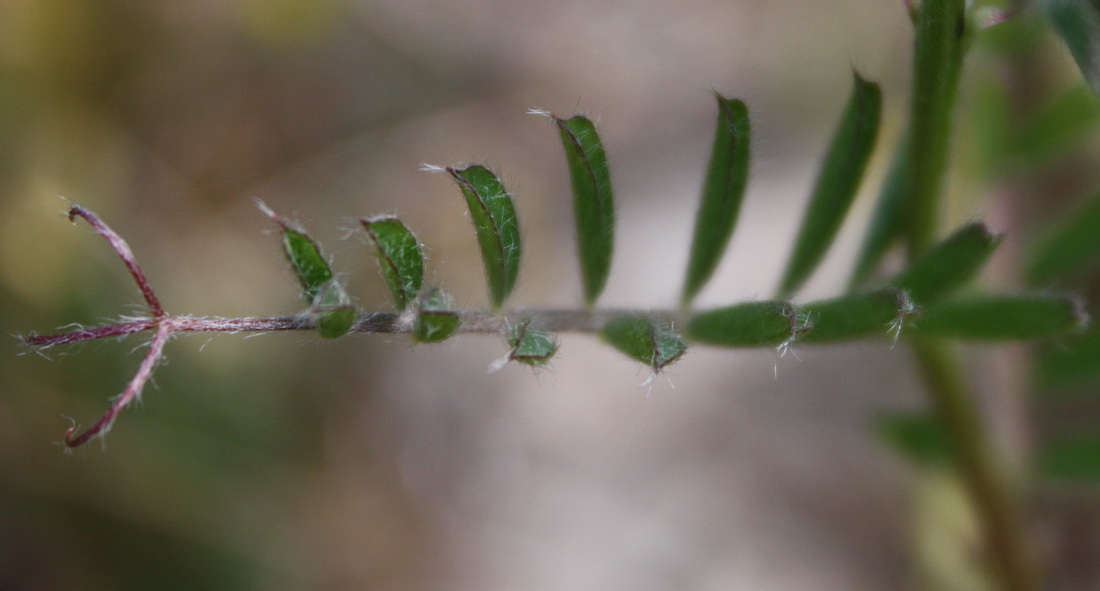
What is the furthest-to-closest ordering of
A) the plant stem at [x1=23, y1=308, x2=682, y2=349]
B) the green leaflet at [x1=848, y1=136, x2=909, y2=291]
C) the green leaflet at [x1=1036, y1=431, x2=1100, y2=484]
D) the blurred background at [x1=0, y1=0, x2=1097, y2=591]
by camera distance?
the blurred background at [x1=0, y1=0, x2=1097, y2=591] < the green leaflet at [x1=1036, y1=431, x2=1100, y2=484] < the green leaflet at [x1=848, y1=136, x2=909, y2=291] < the plant stem at [x1=23, y1=308, x2=682, y2=349]

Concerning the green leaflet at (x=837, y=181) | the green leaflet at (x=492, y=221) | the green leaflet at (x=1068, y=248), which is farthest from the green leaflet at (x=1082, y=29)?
the green leaflet at (x=1068, y=248)

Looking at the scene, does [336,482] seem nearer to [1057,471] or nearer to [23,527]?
[23,527]

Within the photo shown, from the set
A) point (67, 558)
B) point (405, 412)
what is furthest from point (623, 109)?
point (67, 558)

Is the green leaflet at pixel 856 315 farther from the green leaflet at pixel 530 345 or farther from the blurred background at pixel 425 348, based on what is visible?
the blurred background at pixel 425 348

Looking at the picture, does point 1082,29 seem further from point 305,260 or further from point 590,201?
point 305,260

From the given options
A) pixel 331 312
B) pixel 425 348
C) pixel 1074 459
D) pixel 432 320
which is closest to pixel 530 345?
pixel 432 320

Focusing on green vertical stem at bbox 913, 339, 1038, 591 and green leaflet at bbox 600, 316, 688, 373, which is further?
green vertical stem at bbox 913, 339, 1038, 591

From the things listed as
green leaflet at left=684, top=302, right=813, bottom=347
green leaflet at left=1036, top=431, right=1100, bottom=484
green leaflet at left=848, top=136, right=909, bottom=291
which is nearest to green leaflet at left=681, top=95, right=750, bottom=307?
green leaflet at left=684, top=302, right=813, bottom=347

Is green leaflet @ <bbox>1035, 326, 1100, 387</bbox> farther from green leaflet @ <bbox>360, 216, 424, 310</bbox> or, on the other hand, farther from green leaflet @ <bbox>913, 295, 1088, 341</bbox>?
green leaflet @ <bbox>360, 216, 424, 310</bbox>
